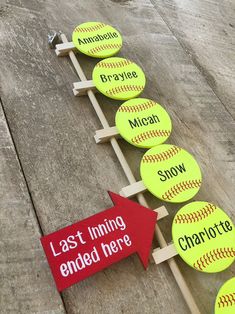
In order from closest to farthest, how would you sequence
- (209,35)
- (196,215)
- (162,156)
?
1. (196,215)
2. (162,156)
3. (209,35)

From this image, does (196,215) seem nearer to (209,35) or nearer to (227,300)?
(227,300)

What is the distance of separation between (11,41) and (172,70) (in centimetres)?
78

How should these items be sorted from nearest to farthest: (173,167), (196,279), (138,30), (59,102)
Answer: (196,279)
(173,167)
(59,102)
(138,30)

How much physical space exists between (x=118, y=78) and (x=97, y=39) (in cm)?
27

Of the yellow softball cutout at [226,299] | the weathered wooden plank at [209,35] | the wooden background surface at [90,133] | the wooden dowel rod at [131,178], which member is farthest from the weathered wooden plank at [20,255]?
the weathered wooden plank at [209,35]

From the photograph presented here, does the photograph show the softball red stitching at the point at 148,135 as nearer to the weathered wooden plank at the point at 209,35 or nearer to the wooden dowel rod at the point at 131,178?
the wooden dowel rod at the point at 131,178

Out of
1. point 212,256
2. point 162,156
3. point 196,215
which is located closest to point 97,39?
point 162,156

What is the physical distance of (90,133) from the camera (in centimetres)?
151

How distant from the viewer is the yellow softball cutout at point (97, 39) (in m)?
1.66

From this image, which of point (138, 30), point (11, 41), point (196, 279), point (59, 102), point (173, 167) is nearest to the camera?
point (196, 279)

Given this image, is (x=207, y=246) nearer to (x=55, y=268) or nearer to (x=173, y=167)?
(x=173, y=167)

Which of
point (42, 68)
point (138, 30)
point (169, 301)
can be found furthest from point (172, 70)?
point (169, 301)

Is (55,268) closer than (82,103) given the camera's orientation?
Yes

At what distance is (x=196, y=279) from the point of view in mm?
1240
